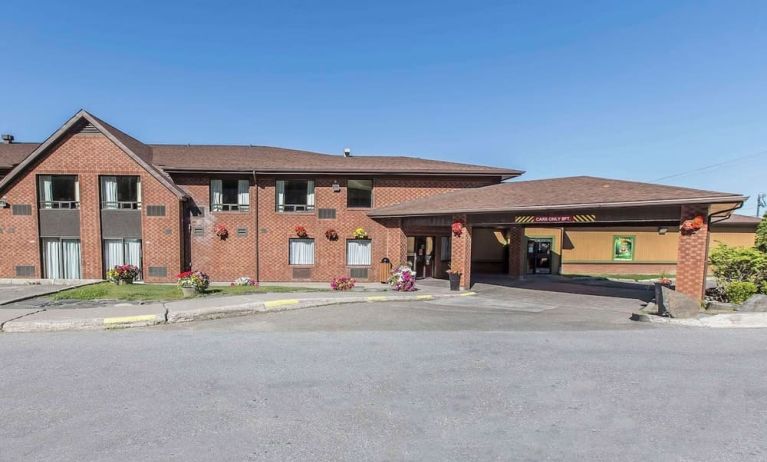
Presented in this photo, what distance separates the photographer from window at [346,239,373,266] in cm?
1950

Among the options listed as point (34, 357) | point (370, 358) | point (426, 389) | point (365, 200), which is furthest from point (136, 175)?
point (426, 389)

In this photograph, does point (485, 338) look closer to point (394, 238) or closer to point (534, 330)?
point (534, 330)

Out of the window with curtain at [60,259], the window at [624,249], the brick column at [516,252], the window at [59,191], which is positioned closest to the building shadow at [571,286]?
the brick column at [516,252]

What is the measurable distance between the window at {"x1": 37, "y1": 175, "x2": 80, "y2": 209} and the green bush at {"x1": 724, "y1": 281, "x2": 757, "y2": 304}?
86.1 feet

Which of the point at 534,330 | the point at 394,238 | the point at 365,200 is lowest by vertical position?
the point at 534,330

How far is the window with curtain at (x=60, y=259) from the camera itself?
18375mm

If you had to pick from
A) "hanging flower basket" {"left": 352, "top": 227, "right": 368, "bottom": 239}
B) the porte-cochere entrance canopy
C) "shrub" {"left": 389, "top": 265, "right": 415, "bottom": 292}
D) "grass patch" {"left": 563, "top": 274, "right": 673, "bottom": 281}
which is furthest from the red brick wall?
"grass patch" {"left": 563, "top": 274, "right": 673, "bottom": 281}

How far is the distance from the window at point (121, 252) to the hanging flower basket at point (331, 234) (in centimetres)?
922

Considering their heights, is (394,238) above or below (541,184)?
below

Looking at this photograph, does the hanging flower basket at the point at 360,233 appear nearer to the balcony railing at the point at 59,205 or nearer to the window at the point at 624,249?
the balcony railing at the point at 59,205

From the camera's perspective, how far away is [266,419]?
4.32 meters

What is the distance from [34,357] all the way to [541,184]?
16778 millimetres

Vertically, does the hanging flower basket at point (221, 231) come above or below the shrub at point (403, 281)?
above

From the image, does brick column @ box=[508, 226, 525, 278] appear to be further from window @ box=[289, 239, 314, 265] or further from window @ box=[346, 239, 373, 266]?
window @ box=[289, 239, 314, 265]
